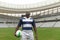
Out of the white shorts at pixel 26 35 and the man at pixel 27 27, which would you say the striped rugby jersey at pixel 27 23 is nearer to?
the man at pixel 27 27

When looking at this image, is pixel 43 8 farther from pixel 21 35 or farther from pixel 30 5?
pixel 21 35

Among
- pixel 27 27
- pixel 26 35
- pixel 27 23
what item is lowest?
pixel 26 35

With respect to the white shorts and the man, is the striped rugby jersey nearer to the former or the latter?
the man

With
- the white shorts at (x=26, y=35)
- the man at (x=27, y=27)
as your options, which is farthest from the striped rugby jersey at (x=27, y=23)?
the white shorts at (x=26, y=35)

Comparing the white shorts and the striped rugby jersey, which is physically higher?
the striped rugby jersey

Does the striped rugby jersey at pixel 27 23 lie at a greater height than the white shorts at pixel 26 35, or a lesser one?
greater

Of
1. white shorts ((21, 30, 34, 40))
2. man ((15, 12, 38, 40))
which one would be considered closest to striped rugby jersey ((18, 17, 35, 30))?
man ((15, 12, 38, 40))

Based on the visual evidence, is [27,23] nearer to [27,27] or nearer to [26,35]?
[27,27]

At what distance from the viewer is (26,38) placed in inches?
440

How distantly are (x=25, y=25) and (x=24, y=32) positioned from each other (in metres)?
0.28

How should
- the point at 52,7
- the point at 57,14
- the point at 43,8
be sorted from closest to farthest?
the point at 57,14 → the point at 52,7 → the point at 43,8

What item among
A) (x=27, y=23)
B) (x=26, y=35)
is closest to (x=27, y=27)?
(x=27, y=23)

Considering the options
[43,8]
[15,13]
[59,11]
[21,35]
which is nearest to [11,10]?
[15,13]

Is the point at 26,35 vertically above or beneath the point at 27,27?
beneath
